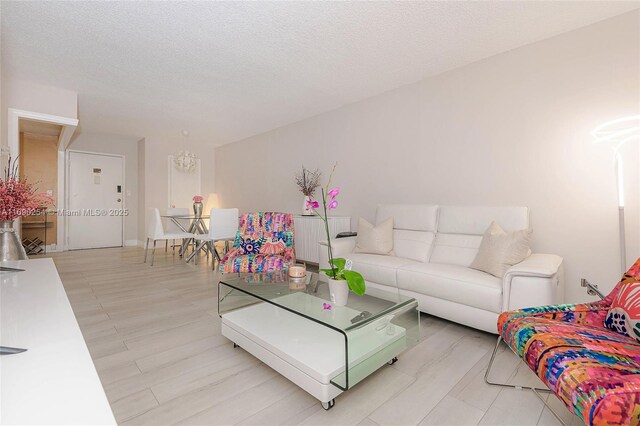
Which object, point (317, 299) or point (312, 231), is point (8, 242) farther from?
point (312, 231)

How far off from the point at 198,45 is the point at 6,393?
9.48ft

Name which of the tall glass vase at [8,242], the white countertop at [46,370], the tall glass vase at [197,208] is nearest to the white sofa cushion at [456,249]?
the white countertop at [46,370]

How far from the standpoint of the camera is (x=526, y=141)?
105 inches

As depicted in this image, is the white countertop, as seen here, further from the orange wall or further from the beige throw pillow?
the orange wall

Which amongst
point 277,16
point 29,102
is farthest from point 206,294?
point 29,102

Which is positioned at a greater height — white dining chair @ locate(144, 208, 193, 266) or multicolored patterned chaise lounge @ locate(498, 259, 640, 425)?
white dining chair @ locate(144, 208, 193, 266)

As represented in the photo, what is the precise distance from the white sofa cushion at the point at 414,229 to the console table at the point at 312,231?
2.77 feet

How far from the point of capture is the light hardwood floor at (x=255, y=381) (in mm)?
1333

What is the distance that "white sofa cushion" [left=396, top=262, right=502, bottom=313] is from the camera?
201 centimetres

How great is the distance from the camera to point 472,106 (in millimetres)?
3000

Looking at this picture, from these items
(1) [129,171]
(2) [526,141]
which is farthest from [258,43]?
(1) [129,171]

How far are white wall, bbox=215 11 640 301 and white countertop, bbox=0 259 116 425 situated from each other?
314 cm

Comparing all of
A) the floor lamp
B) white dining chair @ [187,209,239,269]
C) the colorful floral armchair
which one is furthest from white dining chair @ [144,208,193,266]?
the floor lamp

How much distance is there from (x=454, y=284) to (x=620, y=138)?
66.9 inches
